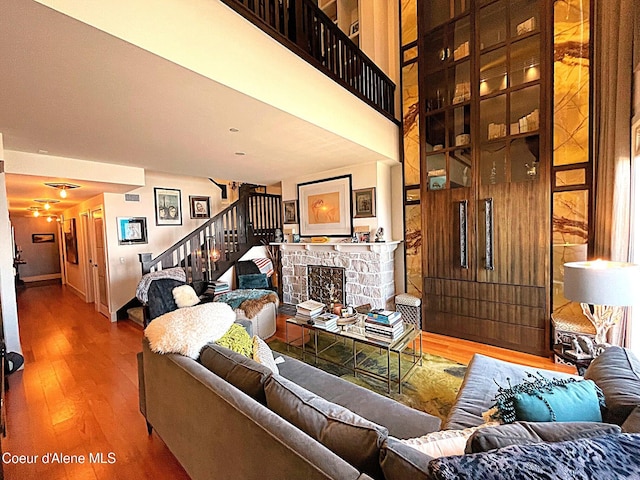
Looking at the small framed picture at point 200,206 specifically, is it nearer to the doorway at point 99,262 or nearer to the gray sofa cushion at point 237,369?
the doorway at point 99,262

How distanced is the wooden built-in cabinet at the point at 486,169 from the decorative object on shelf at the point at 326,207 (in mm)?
1224

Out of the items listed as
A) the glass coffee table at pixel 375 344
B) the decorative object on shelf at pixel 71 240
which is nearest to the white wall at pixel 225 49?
the glass coffee table at pixel 375 344

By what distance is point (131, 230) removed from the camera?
5414 millimetres

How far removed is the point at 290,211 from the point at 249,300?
2.15 m

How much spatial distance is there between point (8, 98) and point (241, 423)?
285 centimetres

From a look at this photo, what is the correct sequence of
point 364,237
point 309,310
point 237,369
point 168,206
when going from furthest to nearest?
point 168,206 → point 364,237 → point 309,310 → point 237,369

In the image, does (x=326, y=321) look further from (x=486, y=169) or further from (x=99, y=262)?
(x=99, y=262)

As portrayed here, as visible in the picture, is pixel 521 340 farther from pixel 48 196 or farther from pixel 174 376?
pixel 48 196

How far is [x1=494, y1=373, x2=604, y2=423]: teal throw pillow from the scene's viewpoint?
3.51ft

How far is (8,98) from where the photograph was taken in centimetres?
213

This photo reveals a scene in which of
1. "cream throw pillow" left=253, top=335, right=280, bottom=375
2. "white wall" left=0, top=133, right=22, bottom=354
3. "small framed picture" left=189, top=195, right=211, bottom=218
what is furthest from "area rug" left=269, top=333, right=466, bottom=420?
"small framed picture" left=189, top=195, right=211, bottom=218

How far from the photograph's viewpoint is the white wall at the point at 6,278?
121 inches

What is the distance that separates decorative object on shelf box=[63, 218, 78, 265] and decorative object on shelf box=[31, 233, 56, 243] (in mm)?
2223

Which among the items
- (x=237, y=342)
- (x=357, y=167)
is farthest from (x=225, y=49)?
(x=357, y=167)
